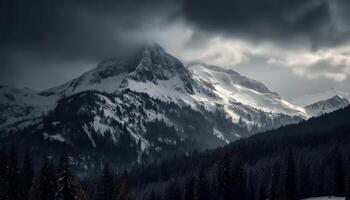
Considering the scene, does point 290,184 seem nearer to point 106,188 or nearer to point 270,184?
point 270,184

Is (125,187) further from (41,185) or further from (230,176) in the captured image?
(230,176)

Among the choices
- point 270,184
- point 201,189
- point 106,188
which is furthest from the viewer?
point 201,189

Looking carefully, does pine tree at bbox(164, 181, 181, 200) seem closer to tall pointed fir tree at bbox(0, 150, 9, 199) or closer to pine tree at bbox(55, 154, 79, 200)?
tall pointed fir tree at bbox(0, 150, 9, 199)

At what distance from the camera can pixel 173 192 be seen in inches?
7584

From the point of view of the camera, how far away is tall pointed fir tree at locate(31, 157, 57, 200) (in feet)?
408

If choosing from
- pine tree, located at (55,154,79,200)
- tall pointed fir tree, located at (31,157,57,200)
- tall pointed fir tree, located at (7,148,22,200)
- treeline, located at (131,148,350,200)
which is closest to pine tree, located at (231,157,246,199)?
treeline, located at (131,148,350,200)

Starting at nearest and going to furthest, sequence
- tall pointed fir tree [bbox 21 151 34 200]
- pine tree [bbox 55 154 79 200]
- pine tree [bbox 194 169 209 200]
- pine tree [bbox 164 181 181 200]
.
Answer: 1. pine tree [bbox 55 154 79 200]
2. tall pointed fir tree [bbox 21 151 34 200]
3. pine tree [bbox 194 169 209 200]
4. pine tree [bbox 164 181 181 200]

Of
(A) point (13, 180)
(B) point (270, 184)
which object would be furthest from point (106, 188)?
(B) point (270, 184)

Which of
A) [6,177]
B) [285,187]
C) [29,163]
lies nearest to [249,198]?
[285,187]

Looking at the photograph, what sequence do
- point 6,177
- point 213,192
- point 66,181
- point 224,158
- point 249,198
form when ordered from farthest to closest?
Result: point 213,192, point 249,198, point 224,158, point 6,177, point 66,181

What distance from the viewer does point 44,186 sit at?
412 ft

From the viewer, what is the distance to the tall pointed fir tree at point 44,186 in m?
124

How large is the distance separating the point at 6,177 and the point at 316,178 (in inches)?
4133

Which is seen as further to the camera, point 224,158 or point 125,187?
point 224,158
